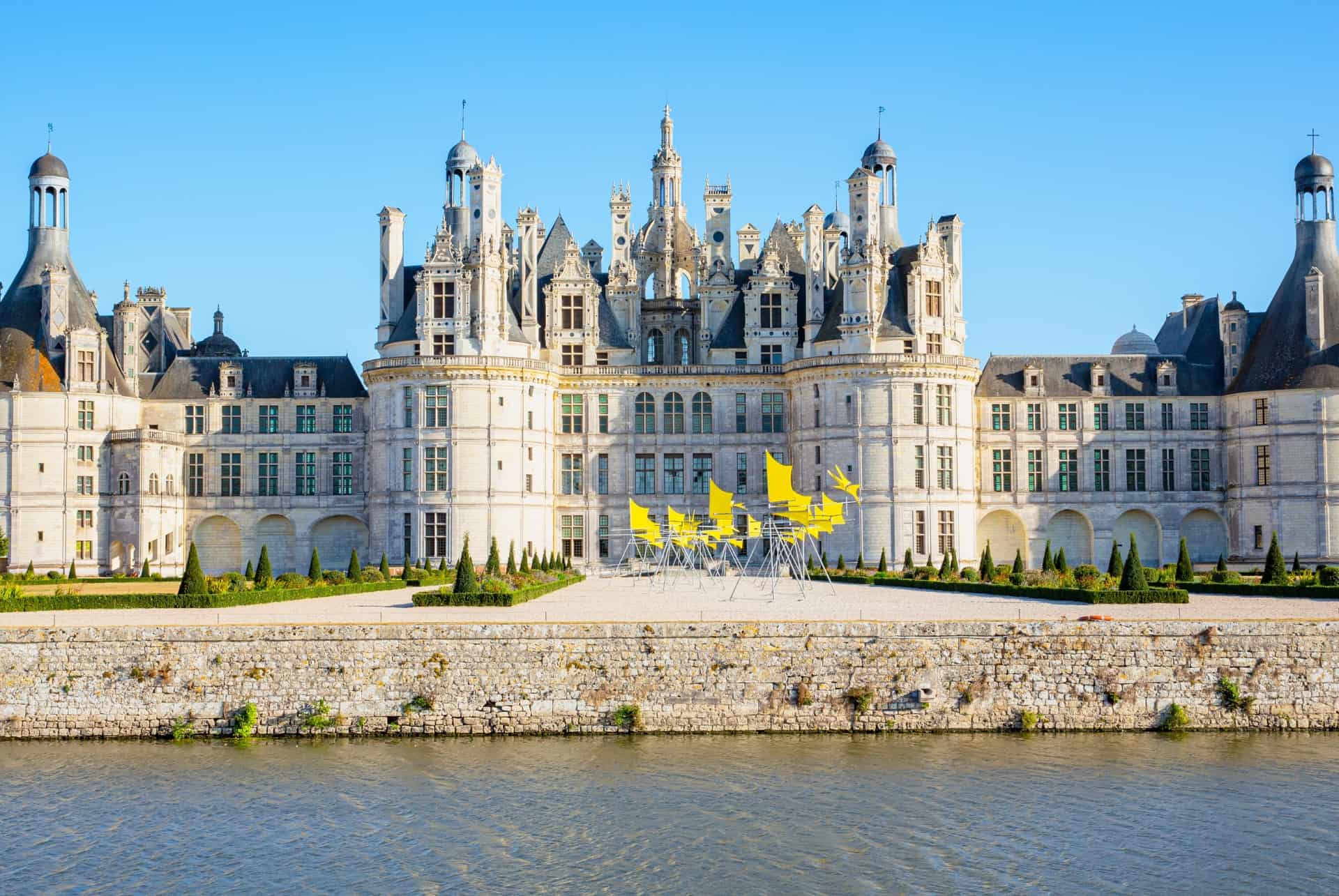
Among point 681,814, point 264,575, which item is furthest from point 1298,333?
point 681,814

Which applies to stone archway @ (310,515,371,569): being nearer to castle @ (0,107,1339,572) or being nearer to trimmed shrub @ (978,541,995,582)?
castle @ (0,107,1339,572)

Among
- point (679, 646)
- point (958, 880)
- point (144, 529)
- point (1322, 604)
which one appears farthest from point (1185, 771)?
point (144, 529)

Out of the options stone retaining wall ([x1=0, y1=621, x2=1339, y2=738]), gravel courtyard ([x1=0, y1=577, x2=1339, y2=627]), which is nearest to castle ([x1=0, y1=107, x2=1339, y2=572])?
gravel courtyard ([x1=0, y1=577, x2=1339, y2=627])

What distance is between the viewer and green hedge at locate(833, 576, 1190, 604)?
41.2 meters

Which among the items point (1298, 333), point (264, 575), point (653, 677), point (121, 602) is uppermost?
point (1298, 333)

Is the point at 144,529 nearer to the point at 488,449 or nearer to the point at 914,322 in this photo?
the point at 488,449

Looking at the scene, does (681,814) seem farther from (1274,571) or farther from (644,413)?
(644,413)

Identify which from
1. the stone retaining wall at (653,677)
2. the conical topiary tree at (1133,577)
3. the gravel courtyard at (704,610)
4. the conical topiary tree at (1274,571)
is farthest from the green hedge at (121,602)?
the conical topiary tree at (1274,571)

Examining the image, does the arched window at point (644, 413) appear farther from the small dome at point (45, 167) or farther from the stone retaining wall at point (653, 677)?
the stone retaining wall at point (653, 677)

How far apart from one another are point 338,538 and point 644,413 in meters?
15.3

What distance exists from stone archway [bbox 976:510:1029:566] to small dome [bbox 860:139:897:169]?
17.2 meters

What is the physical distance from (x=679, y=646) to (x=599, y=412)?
127 feet

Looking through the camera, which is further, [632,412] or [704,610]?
[632,412]

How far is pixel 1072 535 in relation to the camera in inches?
2820
